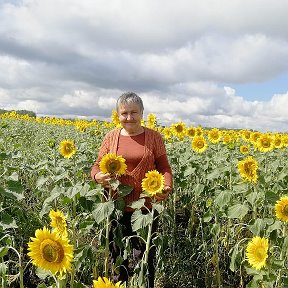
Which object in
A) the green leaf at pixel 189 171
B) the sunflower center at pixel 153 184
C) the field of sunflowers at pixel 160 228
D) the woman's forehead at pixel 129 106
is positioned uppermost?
the woman's forehead at pixel 129 106

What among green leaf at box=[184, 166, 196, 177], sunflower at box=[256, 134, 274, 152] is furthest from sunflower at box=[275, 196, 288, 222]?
sunflower at box=[256, 134, 274, 152]

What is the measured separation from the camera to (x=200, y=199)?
475cm

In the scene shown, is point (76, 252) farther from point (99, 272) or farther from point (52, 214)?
point (99, 272)

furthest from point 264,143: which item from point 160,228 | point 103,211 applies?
point 103,211

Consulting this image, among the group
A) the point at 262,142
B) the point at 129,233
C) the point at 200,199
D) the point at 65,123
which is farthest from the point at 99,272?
the point at 65,123

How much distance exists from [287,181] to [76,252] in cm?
262

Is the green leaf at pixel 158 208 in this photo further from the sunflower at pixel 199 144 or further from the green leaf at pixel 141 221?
the sunflower at pixel 199 144

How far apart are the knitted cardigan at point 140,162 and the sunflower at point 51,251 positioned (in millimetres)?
1263

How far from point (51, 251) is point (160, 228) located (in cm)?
277

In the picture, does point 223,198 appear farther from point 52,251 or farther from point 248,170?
point 52,251

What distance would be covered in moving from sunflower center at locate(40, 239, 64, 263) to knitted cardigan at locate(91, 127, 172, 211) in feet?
4.14

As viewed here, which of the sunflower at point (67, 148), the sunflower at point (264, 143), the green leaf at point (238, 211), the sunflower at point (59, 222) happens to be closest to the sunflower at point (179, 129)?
the sunflower at point (264, 143)

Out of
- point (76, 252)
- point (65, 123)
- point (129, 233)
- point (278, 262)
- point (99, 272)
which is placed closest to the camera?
point (76, 252)

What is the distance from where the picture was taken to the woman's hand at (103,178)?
2.79 m
